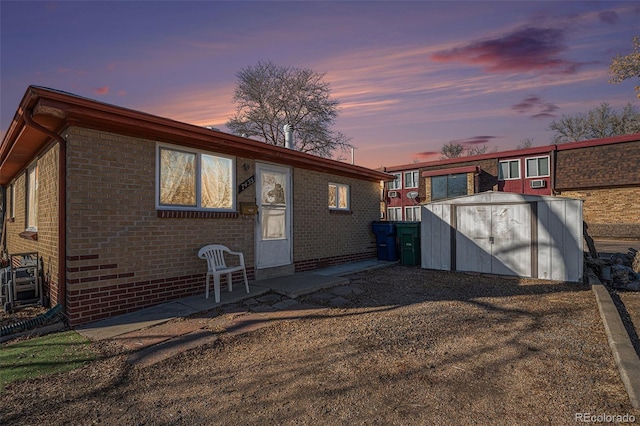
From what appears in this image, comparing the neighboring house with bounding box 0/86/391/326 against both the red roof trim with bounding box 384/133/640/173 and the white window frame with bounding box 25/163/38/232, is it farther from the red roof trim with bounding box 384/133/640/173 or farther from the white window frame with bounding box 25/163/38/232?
the red roof trim with bounding box 384/133/640/173

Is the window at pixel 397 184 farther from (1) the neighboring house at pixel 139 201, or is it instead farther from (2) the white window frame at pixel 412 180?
(1) the neighboring house at pixel 139 201

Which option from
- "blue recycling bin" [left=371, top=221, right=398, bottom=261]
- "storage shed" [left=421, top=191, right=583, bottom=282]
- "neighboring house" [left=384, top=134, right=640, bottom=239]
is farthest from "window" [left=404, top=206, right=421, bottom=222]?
"storage shed" [left=421, top=191, right=583, bottom=282]

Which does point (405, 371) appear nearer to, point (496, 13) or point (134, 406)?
point (134, 406)

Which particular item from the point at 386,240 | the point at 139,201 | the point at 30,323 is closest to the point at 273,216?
the point at 139,201

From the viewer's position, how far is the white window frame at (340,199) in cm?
960

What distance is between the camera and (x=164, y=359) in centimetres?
342

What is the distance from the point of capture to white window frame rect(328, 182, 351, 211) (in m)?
9.60

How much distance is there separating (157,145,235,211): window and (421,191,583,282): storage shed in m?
5.54

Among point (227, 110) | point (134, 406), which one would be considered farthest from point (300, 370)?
point (227, 110)

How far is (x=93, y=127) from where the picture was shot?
464cm

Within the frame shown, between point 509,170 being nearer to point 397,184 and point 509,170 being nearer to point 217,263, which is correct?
point 397,184

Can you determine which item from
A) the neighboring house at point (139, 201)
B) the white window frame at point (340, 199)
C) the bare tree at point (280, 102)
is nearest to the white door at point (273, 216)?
the neighboring house at point (139, 201)

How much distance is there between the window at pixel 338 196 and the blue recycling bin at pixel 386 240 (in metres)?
1.37

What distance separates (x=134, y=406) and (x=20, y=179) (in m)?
9.65
